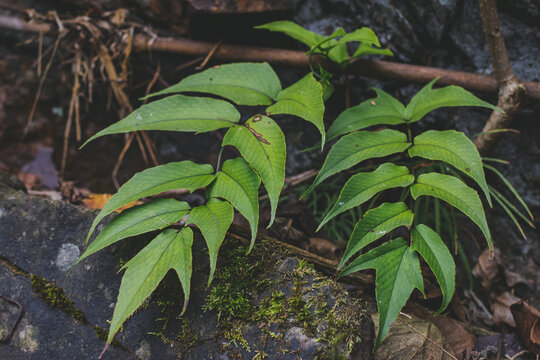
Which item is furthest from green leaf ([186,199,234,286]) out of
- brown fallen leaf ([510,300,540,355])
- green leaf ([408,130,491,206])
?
brown fallen leaf ([510,300,540,355])

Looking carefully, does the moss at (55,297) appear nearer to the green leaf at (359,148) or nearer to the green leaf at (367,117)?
the green leaf at (359,148)

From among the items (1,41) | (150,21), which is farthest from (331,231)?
(1,41)

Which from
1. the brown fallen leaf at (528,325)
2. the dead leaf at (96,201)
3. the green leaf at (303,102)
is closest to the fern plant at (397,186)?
the green leaf at (303,102)

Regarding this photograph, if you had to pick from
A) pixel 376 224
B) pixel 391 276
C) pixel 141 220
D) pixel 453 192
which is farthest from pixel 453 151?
pixel 141 220

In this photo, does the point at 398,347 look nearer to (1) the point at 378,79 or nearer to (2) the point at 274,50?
(1) the point at 378,79

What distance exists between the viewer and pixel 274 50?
203 centimetres

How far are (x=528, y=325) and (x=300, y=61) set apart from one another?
150cm

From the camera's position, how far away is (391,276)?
109 cm

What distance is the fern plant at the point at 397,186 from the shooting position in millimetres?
1086

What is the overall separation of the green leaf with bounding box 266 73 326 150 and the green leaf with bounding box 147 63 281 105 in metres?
0.07

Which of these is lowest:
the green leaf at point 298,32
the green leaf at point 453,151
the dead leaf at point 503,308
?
the dead leaf at point 503,308

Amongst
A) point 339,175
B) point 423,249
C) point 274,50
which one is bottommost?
point 339,175

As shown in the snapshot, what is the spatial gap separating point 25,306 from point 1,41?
197 centimetres

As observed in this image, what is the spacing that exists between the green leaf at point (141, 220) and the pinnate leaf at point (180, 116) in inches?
10.3
